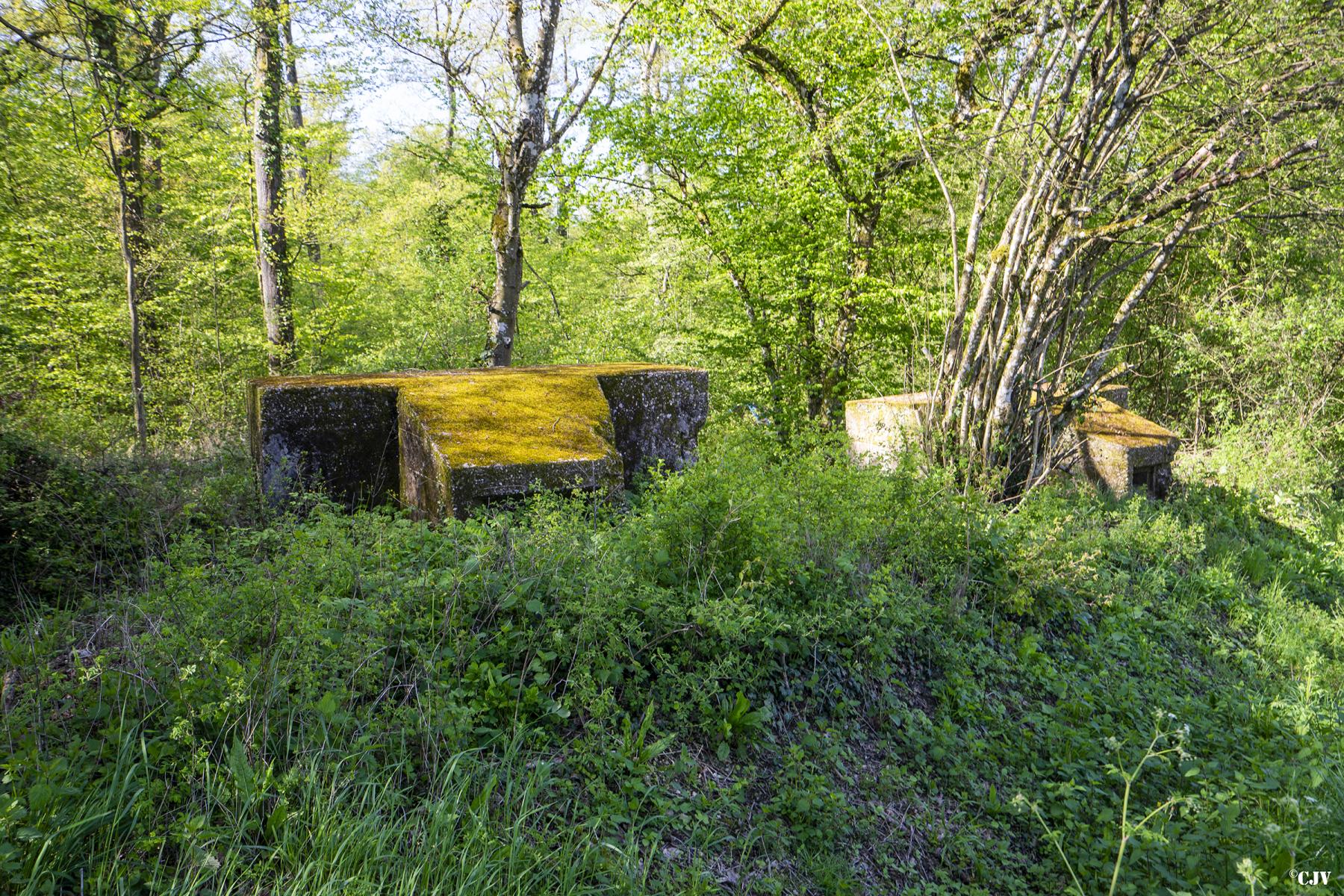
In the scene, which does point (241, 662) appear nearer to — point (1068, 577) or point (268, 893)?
point (268, 893)

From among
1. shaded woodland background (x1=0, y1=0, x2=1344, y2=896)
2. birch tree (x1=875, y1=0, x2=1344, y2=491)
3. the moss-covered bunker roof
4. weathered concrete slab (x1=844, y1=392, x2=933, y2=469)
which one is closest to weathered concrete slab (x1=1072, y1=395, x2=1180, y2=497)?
shaded woodland background (x1=0, y1=0, x2=1344, y2=896)

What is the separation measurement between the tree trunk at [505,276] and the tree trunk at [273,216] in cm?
372

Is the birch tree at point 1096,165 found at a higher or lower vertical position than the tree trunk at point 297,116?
lower

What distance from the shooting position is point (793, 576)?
12.1 ft

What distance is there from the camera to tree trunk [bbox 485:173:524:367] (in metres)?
8.66

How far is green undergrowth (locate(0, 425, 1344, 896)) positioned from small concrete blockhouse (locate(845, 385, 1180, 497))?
2.83 m

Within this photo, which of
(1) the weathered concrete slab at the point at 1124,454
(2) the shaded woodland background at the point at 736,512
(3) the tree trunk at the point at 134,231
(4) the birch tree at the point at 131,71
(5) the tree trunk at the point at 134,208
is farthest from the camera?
(5) the tree trunk at the point at 134,208

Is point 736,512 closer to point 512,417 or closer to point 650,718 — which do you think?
point 650,718

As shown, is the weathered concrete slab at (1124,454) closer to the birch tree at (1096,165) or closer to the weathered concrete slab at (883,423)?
the birch tree at (1096,165)

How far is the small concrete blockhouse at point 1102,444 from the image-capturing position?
24.0ft

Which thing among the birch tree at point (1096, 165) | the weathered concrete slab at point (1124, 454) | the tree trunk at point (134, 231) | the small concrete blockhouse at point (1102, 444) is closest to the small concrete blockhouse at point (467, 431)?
the birch tree at point (1096, 165)

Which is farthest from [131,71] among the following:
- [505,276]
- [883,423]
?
[883,423]

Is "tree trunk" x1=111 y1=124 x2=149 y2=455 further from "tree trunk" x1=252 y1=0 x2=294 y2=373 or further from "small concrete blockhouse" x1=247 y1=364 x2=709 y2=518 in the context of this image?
"small concrete blockhouse" x1=247 y1=364 x2=709 y2=518

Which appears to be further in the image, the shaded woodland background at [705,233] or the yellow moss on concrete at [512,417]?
the shaded woodland background at [705,233]
